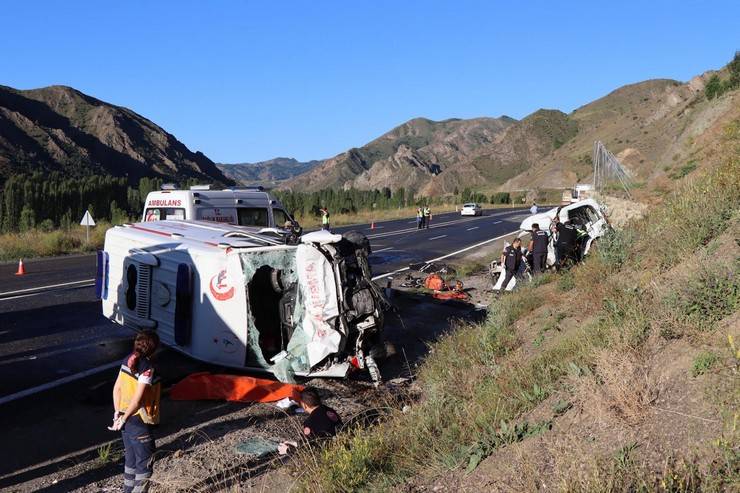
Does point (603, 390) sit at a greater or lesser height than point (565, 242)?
lesser

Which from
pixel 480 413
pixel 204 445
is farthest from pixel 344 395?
pixel 480 413

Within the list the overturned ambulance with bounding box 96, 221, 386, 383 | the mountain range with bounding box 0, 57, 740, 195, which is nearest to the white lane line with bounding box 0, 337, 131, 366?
the overturned ambulance with bounding box 96, 221, 386, 383

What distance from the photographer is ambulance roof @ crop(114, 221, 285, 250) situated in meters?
8.55

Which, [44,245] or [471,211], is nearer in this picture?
[44,245]

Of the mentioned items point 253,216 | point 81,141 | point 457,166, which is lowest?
point 253,216

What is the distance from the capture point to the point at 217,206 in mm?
13750

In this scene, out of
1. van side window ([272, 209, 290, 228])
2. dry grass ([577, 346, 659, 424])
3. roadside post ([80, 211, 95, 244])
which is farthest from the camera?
roadside post ([80, 211, 95, 244])

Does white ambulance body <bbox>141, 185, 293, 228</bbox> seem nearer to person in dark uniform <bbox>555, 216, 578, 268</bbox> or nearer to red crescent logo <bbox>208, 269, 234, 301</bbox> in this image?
red crescent logo <bbox>208, 269, 234, 301</bbox>

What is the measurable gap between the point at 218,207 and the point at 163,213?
1.31 metres

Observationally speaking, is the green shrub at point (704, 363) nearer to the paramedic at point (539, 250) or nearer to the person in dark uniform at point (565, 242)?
the paramedic at point (539, 250)

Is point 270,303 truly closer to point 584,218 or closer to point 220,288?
point 220,288

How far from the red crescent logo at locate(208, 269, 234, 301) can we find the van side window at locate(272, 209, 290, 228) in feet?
22.0

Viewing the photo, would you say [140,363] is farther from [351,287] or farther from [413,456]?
[351,287]

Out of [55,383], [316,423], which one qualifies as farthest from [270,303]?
[316,423]
